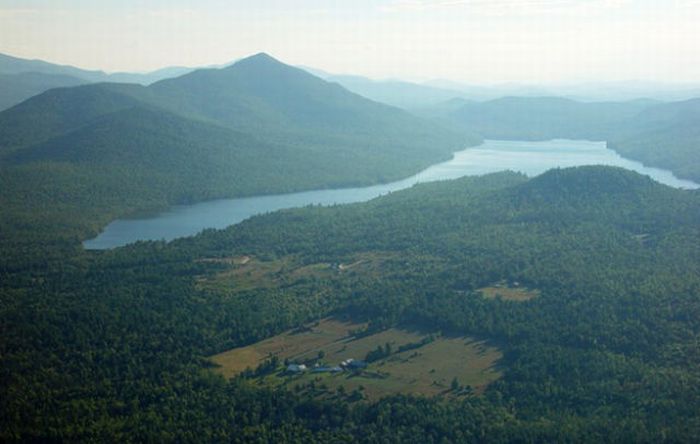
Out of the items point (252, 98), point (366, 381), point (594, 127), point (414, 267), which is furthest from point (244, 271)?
point (594, 127)

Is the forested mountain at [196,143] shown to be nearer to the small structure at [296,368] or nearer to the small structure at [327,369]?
the small structure at [296,368]

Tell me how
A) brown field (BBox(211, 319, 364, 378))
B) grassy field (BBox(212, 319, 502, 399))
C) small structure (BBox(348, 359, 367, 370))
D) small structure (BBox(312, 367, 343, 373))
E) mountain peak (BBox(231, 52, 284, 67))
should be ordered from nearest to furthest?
grassy field (BBox(212, 319, 502, 399))
small structure (BBox(312, 367, 343, 373))
small structure (BBox(348, 359, 367, 370))
brown field (BBox(211, 319, 364, 378))
mountain peak (BBox(231, 52, 284, 67))

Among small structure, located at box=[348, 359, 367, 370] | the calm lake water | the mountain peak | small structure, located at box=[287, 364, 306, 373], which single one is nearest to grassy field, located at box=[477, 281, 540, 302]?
small structure, located at box=[348, 359, 367, 370]

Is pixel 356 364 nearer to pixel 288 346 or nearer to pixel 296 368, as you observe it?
pixel 296 368

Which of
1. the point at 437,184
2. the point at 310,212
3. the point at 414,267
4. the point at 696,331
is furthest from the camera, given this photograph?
the point at 437,184

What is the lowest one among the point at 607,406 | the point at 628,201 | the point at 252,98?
the point at 607,406

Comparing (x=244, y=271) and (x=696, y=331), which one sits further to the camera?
(x=244, y=271)

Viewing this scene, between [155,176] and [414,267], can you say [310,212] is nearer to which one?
[414,267]

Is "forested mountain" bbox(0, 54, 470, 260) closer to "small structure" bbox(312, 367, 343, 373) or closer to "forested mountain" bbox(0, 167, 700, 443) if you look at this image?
"forested mountain" bbox(0, 167, 700, 443)
